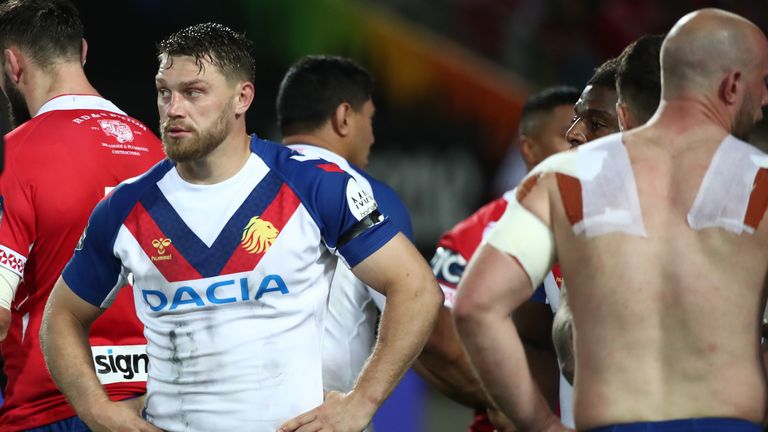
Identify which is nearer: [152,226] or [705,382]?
[705,382]

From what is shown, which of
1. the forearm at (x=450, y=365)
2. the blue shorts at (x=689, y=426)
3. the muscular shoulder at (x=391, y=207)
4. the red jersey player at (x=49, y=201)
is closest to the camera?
the blue shorts at (x=689, y=426)

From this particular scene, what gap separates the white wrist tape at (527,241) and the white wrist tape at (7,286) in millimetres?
1750

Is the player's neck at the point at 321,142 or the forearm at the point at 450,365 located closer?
the forearm at the point at 450,365

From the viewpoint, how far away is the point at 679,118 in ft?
9.89

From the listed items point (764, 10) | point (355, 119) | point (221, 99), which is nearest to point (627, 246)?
point (221, 99)

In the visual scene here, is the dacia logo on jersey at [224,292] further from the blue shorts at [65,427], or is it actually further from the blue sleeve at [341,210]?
the blue shorts at [65,427]

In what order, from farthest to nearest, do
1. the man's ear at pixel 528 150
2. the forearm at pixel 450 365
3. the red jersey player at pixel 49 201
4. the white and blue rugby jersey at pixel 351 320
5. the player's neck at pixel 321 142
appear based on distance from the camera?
the man's ear at pixel 528 150, the player's neck at pixel 321 142, the forearm at pixel 450 365, the white and blue rugby jersey at pixel 351 320, the red jersey player at pixel 49 201

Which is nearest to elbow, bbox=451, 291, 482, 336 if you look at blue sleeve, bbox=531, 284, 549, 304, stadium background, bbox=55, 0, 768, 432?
blue sleeve, bbox=531, 284, 549, 304

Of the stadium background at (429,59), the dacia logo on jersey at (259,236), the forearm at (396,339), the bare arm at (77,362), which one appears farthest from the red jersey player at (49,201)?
the stadium background at (429,59)

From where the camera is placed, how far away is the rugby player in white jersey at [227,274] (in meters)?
3.49

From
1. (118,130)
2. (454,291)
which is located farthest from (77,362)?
(454,291)

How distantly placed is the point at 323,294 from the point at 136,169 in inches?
42.3

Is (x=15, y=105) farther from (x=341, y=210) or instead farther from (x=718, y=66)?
(x=718, y=66)

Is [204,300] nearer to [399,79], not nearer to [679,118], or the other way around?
[679,118]
